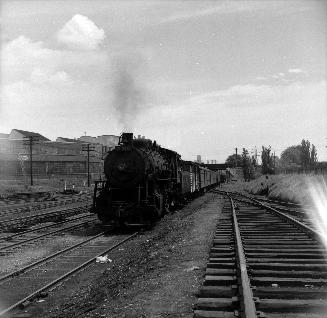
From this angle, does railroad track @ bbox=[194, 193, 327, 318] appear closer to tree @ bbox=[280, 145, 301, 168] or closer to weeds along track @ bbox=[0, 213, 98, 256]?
weeds along track @ bbox=[0, 213, 98, 256]

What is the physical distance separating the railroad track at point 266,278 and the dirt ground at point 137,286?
314 millimetres

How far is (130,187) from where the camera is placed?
47.0 ft

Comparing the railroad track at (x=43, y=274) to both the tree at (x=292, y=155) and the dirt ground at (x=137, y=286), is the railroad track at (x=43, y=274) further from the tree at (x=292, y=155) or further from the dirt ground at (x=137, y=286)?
the tree at (x=292, y=155)

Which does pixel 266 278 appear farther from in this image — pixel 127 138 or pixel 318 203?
pixel 318 203

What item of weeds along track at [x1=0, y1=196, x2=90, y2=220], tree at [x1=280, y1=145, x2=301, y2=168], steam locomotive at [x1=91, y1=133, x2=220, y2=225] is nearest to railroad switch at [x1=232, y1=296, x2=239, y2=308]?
steam locomotive at [x1=91, y1=133, x2=220, y2=225]

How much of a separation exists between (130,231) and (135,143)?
340 centimetres

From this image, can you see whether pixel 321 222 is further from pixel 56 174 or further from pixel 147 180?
pixel 56 174

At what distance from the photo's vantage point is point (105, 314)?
4.98 metres

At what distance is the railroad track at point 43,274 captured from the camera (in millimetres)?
6450

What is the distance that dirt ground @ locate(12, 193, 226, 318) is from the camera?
16.8 feet

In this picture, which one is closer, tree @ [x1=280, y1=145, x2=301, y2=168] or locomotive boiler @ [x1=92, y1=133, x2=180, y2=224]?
locomotive boiler @ [x1=92, y1=133, x2=180, y2=224]

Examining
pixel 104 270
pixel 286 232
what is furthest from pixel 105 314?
pixel 286 232

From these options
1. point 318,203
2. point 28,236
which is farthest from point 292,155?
point 28,236

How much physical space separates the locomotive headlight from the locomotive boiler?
530 centimetres
